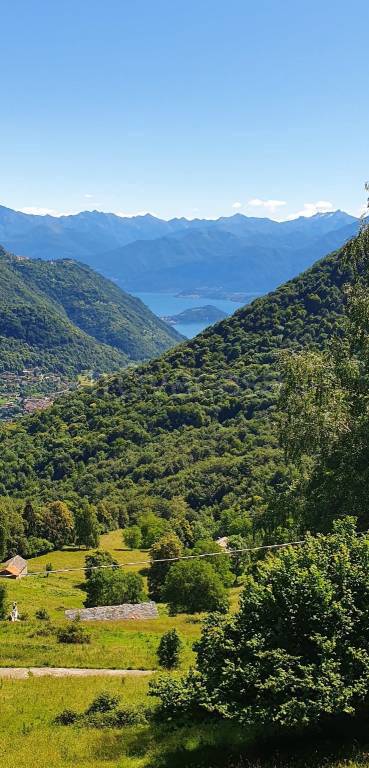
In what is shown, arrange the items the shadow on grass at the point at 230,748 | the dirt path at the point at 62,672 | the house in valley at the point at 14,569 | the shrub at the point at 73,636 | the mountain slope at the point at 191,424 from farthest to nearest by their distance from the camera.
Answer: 1. the mountain slope at the point at 191,424
2. the house in valley at the point at 14,569
3. the shrub at the point at 73,636
4. the dirt path at the point at 62,672
5. the shadow on grass at the point at 230,748

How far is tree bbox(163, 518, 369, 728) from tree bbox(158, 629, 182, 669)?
27.4ft

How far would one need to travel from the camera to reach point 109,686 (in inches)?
667

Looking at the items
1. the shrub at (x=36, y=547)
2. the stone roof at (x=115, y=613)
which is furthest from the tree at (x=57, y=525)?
the stone roof at (x=115, y=613)

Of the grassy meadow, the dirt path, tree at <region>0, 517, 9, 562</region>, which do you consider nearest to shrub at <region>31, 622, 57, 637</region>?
the grassy meadow

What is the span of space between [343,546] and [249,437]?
88.6 metres

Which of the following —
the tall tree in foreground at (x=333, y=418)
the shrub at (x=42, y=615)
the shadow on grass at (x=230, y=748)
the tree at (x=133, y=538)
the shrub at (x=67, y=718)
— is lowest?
the tree at (x=133, y=538)

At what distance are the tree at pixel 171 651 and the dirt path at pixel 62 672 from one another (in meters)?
0.55

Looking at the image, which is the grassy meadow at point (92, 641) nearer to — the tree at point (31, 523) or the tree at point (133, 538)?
the tree at point (31, 523)

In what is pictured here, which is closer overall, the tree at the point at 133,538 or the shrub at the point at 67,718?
the shrub at the point at 67,718

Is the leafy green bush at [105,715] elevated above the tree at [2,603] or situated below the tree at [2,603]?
above

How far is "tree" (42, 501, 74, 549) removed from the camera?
70.1m

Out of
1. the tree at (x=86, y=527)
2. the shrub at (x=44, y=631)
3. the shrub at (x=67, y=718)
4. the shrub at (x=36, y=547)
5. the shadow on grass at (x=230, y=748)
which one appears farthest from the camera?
the tree at (x=86, y=527)

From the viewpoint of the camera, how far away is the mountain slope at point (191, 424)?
91500 mm

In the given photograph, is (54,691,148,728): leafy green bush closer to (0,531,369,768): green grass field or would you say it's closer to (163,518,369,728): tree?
(0,531,369,768): green grass field
